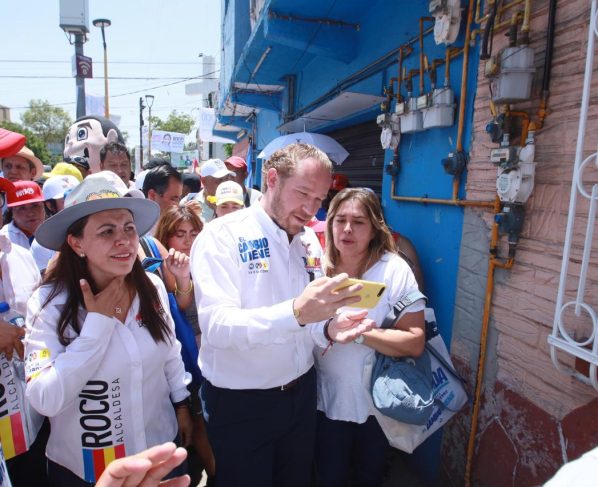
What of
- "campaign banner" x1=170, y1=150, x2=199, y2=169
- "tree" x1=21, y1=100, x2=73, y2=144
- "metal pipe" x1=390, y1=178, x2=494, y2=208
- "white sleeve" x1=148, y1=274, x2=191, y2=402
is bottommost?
"white sleeve" x1=148, y1=274, x2=191, y2=402

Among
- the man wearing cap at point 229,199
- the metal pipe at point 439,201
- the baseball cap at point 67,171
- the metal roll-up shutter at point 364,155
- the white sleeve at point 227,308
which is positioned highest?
the metal roll-up shutter at point 364,155

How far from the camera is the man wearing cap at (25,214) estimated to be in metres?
2.90

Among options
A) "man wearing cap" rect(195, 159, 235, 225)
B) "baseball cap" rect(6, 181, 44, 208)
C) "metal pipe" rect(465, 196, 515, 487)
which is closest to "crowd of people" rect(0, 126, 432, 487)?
"metal pipe" rect(465, 196, 515, 487)

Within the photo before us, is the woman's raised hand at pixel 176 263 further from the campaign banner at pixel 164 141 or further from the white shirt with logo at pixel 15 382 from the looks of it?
the campaign banner at pixel 164 141

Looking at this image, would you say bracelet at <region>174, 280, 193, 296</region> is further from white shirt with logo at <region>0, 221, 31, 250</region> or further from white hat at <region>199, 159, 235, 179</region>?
white hat at <region>199, 159, 235, 179</region>

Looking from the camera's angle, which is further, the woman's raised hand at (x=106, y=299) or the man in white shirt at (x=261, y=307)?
the man in white shirt at (x=261, y=307)

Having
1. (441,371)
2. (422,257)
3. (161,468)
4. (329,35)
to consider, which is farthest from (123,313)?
(329,35)

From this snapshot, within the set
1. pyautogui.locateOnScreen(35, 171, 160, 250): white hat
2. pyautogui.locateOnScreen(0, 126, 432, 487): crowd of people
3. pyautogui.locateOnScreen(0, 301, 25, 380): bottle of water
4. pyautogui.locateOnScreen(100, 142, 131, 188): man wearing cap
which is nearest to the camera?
pyautogui.locateOnScreen(0, 126, 432, 487): crowd of people

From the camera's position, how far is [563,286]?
69.9 inches

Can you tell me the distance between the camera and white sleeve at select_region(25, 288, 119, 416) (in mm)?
1506

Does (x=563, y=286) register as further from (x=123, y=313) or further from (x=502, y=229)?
(x=123, y=313)

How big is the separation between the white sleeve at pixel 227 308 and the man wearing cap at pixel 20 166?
3021 millimetres

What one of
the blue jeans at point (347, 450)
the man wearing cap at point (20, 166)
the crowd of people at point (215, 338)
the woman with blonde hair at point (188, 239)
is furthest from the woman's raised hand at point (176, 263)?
the man wearing cap at point (20, 166)

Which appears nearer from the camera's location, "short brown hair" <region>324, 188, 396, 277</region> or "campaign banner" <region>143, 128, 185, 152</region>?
"short brown hair" <region>324, 188, 396, 277</region>
